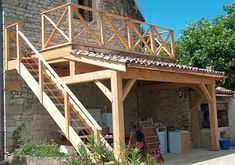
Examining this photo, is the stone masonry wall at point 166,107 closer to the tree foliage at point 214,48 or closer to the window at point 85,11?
the window at point 85,11

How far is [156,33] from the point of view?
484 inches

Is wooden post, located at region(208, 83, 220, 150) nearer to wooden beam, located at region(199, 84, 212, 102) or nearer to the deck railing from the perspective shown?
wooden beam, located at region(199, 84, 212, 102)

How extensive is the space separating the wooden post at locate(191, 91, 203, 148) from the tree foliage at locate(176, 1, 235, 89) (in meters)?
4.44

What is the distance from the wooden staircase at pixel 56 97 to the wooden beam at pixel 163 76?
4.47ft

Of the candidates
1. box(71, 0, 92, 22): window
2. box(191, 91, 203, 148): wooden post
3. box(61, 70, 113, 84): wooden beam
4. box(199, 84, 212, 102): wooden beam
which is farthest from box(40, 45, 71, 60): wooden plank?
box(191, 91, 203, 148): wooden post

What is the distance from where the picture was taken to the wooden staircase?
814cm

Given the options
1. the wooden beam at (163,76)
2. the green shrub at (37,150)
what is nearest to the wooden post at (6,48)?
the green shrub at (37,150)

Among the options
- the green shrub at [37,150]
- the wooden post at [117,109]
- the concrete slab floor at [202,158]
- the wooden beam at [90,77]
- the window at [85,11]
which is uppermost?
the window at [85,11]

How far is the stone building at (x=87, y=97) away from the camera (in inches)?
400

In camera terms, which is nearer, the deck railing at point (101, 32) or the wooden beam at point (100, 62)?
the wooden beam at point (100, 62)

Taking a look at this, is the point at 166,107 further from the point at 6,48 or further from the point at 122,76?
the point at 6,48

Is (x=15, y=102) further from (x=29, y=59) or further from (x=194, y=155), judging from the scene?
(x=194, y=155)

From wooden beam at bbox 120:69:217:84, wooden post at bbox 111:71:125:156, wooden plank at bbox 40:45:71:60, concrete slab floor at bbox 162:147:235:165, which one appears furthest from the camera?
concrete slab floor at bbox 162:147:235:165

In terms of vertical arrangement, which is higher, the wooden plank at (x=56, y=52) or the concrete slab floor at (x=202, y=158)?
the wooden plank at (x=56, y=52)
